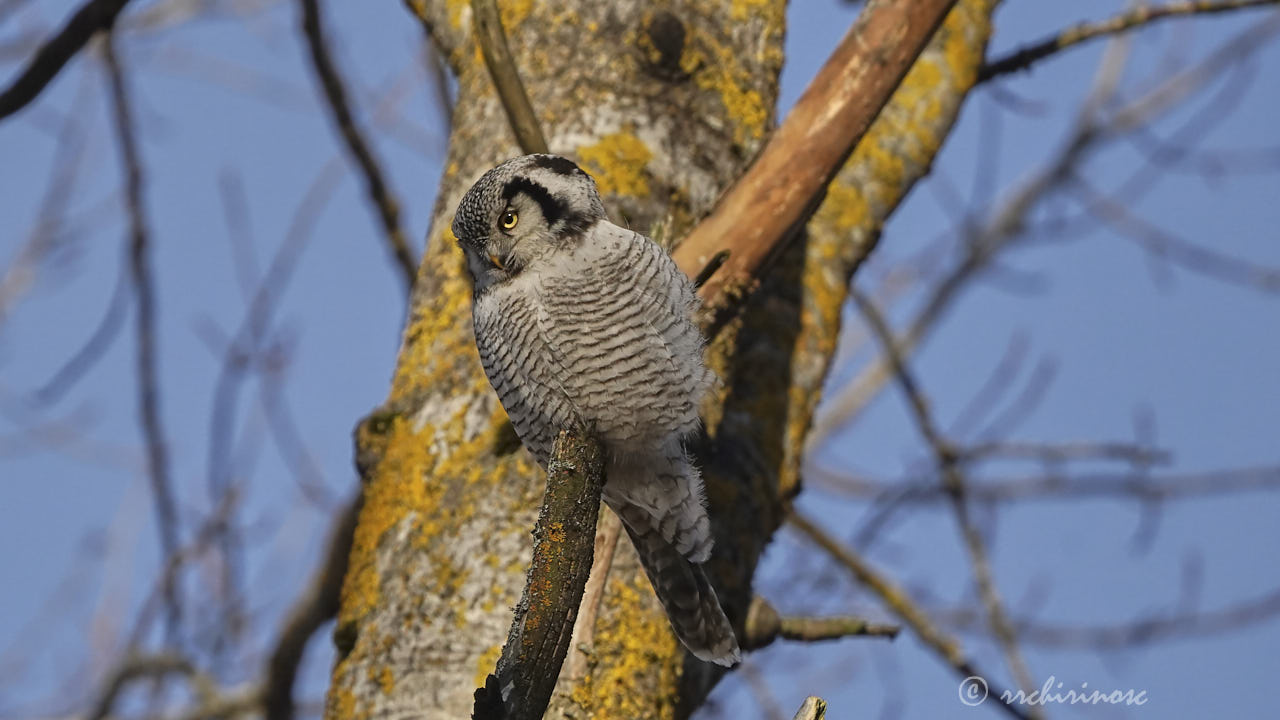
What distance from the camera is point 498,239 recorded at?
3.01 meters

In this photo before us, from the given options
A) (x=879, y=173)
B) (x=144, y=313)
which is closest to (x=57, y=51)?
(x=144, y=313)

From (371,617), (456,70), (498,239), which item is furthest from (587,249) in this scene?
(456,70)

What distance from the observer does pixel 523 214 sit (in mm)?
3016

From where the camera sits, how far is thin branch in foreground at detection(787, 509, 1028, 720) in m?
4.39

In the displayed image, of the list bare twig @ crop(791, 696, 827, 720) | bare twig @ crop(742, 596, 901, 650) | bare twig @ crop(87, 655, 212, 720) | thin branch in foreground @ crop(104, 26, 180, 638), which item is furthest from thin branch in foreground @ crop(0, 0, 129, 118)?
bare twig @ crop(791, 696, 827, 720)

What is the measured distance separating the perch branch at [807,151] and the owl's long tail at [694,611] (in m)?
0.64

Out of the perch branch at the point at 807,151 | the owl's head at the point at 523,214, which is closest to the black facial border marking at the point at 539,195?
the owl's head at the point at 523,214

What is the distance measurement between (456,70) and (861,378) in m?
5.11

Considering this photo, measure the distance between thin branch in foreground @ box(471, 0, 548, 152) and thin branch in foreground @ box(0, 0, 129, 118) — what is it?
999 millimetres

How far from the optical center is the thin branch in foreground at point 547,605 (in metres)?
1.75

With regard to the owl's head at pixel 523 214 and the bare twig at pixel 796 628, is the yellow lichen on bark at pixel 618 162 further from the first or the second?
the bare twig at pixel 796 628

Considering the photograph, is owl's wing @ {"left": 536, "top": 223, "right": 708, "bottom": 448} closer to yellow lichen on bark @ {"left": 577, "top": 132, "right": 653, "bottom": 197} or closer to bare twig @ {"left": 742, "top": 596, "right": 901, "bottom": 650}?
yellow lichen on bark @ {"left": 577, "top": 132, "right": 653, "bottom": 197}

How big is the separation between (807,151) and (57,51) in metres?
1.97

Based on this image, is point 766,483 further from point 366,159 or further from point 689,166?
point 366,159
